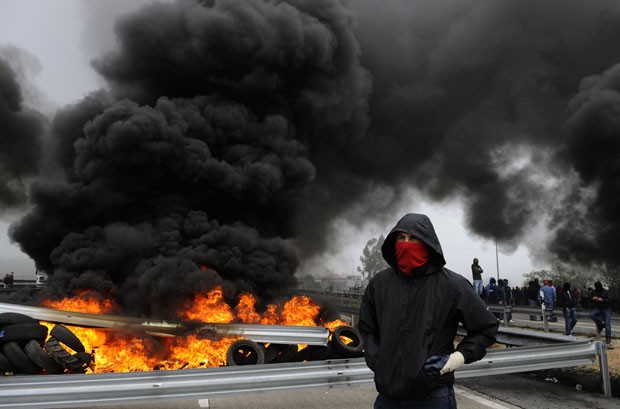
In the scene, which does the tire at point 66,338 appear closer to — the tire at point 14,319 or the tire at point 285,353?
the tire at point 14,319

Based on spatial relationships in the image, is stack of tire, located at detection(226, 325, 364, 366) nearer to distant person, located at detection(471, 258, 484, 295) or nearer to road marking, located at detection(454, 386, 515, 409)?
road marking, located at detection(454, 386, 515, 409)

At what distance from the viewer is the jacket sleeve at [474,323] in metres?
2.21

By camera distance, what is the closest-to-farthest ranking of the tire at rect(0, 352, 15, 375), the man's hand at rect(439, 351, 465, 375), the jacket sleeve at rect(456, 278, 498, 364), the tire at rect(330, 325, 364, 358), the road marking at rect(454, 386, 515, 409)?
1. the man's hand at rect(439, 351, 465, 375)
2. the jacket sleeve at rect(456, 278, 498, 364)
3. the road marking at rect(454, 386, 515, 409)
4. the tire at rect(0, 352, 15, 375)
5. the tire at rect(330, 325, 364, 358)

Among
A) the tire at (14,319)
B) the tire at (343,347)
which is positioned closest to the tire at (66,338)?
the tire at (14,319)

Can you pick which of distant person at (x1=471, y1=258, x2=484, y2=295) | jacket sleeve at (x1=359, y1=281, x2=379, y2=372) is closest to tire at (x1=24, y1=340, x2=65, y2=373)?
jacket sleeve at (x1=359, y1=281, x2=379, y2=372)

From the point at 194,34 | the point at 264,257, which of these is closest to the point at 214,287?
the point at 264,257

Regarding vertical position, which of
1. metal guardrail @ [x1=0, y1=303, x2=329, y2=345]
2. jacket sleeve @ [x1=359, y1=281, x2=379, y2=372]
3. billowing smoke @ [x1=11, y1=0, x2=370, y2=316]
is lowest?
metal guardrail @ [x1=0, y1=303, x2=329, y2=345]

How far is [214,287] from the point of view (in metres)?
9.95

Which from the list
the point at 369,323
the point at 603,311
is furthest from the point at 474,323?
the point at 603,311

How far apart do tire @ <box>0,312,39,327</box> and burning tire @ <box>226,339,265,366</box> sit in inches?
118

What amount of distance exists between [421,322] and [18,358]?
631 centimetres

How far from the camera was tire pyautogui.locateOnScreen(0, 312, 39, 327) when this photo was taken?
6.39m

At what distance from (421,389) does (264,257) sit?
9807mm

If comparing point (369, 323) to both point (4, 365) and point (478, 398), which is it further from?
point (4, 365)
